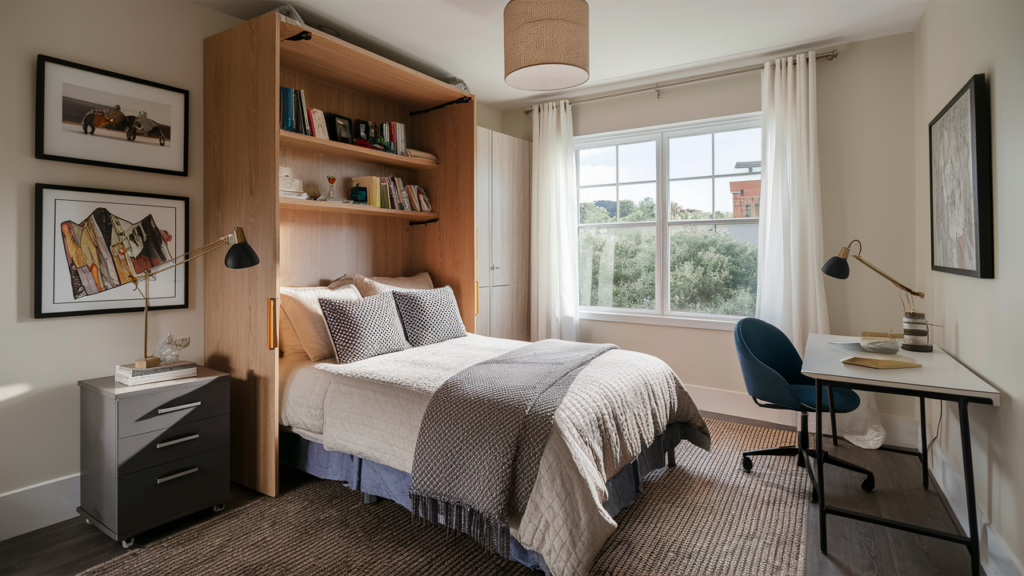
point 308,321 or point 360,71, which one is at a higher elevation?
point 360,71

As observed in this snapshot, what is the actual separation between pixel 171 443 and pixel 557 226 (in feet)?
10.6

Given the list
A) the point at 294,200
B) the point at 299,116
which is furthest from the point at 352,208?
the point at 299,116

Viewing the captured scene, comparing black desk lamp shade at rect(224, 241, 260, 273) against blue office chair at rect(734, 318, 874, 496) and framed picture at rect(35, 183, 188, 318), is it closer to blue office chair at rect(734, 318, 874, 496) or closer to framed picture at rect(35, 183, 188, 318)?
framed picture at rect(35, 183, 188, 318)

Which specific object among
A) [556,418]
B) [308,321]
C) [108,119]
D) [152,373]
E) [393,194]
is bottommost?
[556,418]

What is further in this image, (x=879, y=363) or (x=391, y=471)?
(x=391, y=471)

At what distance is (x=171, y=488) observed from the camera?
7.50 feet

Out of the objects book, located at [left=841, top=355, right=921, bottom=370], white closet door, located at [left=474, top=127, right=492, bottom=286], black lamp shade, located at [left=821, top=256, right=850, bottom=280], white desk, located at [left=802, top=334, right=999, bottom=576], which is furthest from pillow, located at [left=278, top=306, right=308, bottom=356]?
black lamp shade, located at [left=821, top=256, right=850, bottom=280]

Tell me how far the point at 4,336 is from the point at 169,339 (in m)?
0.60

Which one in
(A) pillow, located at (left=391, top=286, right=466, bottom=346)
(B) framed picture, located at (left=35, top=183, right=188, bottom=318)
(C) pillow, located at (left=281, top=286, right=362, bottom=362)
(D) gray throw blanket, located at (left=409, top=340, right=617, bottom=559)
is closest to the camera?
(D) gray throw blanket, located at (left=409, top=340, right=617, bottom=559)

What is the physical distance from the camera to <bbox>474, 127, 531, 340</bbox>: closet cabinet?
4.27 metres

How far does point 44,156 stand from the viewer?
2.30 m

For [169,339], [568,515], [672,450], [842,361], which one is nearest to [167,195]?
[169,339]

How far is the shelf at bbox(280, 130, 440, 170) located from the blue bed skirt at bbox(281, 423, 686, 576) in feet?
5.27

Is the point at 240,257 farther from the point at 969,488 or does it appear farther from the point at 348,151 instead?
the point at 969,488
